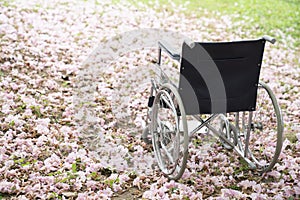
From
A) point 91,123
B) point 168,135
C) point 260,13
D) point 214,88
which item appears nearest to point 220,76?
point 214,88

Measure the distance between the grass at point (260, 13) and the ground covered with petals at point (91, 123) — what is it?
0.64m

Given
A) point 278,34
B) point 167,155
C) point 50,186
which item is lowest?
point 50,186

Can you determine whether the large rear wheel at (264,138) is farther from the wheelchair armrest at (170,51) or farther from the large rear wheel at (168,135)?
the wheelchair armrest at (170,51)

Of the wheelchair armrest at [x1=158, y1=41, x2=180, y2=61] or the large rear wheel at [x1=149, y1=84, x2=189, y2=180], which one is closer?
the large rear wheel at [x1=149, y1=84, x2=189, y2=180]

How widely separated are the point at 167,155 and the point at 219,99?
2.13ft

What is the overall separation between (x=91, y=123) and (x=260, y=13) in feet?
18.9

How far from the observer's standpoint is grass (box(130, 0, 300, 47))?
26.0ft

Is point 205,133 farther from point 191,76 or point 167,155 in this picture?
point 191,76

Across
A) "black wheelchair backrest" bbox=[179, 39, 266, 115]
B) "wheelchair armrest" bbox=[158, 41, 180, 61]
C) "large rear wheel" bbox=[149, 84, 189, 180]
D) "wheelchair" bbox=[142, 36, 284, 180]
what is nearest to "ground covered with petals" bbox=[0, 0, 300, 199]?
"large rear wheel" bbox=[149, 84, 189, 180]

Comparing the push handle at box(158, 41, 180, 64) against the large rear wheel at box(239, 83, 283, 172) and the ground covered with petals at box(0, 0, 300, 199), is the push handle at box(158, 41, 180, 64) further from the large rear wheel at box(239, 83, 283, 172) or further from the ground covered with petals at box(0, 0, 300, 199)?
the ground covered with petals at box(0, 0, 300, 199)

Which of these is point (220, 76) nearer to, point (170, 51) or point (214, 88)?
point (214, 88)

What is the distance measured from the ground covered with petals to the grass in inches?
25.2

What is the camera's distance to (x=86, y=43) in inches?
252

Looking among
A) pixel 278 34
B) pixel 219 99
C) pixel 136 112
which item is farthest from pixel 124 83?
pixel 278 34
